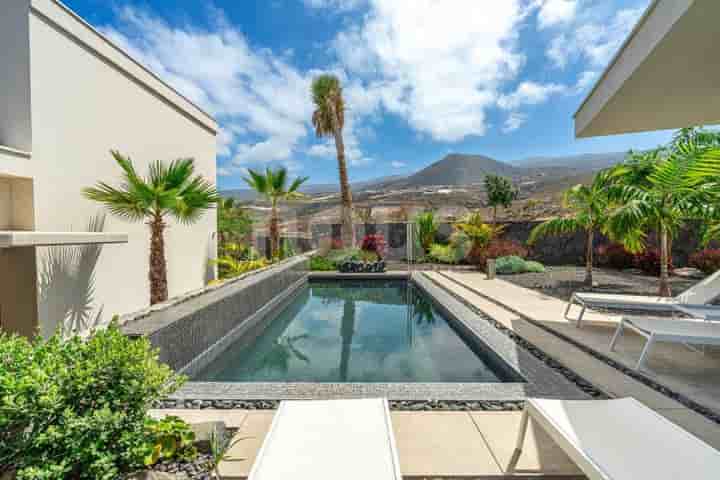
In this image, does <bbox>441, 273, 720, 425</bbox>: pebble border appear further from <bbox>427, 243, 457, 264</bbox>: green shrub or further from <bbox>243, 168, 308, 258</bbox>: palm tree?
<bbox>243, 168, 308, 258</bbox>: palm tree

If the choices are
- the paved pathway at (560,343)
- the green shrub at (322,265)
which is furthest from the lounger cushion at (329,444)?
the green shrub at (322,265)

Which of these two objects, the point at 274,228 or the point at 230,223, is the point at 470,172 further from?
the point at 230,223

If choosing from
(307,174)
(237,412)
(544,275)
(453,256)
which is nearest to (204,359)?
(237,412)

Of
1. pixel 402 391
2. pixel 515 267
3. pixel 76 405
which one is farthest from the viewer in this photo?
pixel 515 267

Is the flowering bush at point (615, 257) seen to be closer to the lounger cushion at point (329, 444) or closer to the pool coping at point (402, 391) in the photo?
the pool coping at point (402, 391)

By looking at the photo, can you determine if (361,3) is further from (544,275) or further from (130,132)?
(544,275)

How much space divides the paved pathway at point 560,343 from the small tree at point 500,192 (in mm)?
15389

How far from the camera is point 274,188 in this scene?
43.1ft

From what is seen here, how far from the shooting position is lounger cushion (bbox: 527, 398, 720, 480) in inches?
74.4

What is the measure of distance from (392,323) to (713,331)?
5215 mm

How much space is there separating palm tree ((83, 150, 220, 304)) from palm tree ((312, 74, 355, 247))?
10.2 metres

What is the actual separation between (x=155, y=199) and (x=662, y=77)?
781 centimetres

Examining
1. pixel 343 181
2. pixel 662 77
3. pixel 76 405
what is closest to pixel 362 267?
pixel 343 181

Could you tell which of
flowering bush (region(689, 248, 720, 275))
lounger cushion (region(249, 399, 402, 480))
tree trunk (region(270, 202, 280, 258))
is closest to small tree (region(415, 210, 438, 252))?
tree trunk (region(270, 202, 280, 258))
